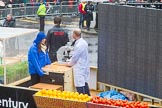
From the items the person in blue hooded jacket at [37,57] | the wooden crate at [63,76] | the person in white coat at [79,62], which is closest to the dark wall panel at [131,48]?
the person in white coat at [79,62]

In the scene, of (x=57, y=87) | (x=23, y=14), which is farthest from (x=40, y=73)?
(x=23, y=14)

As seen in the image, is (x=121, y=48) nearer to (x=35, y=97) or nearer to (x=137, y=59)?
(x=137, y=59)

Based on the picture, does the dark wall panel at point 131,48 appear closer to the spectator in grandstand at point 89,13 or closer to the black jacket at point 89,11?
the spectator in grandstand at point 89,13

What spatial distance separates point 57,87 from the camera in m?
10.1

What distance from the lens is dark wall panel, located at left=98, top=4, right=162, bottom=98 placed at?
973 cm

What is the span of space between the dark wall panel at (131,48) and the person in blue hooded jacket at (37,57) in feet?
4.88

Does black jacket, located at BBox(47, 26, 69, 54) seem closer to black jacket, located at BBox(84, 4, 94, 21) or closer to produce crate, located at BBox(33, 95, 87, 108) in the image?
produce crate, located at BBox(33, 95, 87, 108)

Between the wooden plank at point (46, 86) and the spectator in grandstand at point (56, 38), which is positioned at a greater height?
the spectator in grandstand at point (56, 38)

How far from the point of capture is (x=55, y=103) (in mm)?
8555

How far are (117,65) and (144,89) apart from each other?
3.03ft

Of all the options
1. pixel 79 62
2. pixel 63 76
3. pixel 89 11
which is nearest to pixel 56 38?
pixel 79 62

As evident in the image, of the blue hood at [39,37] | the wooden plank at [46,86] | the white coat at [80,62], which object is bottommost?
the wooden plank at [46,86]

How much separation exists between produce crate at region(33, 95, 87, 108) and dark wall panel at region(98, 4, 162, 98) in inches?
80.9

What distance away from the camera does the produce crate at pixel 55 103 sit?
838cm
